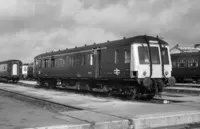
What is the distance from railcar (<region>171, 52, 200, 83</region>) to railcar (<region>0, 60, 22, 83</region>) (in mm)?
22924

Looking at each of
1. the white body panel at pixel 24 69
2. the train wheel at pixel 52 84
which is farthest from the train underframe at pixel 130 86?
the white body panel at pixel 24 69

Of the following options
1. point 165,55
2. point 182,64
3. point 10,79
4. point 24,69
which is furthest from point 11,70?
point 165,55

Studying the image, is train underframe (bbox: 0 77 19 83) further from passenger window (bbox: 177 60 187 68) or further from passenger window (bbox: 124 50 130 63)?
passenger window (bbox: 124 50 130 63)

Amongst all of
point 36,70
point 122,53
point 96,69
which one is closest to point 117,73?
point 122,53

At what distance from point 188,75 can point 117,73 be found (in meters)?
18.8

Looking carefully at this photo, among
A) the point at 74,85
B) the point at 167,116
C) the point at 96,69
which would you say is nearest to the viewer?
the point at 167,116

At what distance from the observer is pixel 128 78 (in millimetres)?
14867

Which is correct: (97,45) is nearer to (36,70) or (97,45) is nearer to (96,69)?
Answer: (96,69)

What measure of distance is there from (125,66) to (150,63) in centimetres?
133

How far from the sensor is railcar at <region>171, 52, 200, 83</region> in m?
31.3

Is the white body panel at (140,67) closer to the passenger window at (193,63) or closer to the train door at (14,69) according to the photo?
the passenger window at (193,63)

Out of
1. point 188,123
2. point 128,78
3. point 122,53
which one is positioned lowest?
point 188,123

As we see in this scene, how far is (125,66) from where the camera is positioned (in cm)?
1523

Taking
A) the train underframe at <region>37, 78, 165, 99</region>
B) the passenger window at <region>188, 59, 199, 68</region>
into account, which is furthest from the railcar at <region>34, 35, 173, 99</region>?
the passenger window at <region>188, 59, 199, 68</region>
